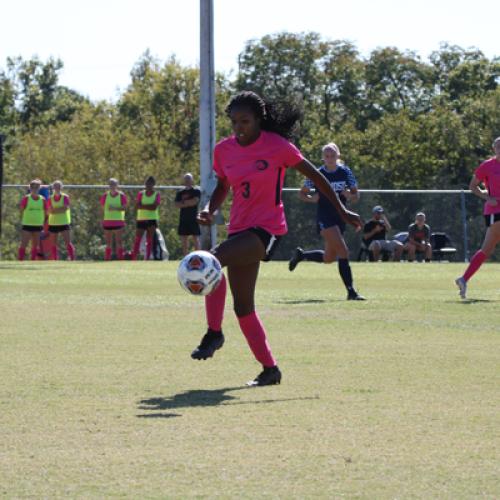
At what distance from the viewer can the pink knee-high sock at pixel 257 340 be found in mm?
9234

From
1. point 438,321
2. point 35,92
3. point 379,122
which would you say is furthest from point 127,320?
point 35,92

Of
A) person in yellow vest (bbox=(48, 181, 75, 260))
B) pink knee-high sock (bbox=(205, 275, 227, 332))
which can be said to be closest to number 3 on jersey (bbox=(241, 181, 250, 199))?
pink knee-high sock (bbox=(205, 275, 227, 332))

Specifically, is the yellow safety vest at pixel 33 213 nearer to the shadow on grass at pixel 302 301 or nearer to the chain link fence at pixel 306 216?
the chain link fence at pixel 306 216

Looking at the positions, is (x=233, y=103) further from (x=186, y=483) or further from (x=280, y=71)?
(x=280, y=71)

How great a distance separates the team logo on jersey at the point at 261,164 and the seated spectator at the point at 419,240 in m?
25.2

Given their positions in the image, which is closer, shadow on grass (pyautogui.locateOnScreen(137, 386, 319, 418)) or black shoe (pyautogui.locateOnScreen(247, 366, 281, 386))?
shadow on grass (pyautogui.locateOnScreen(137, 386, 319, 418))

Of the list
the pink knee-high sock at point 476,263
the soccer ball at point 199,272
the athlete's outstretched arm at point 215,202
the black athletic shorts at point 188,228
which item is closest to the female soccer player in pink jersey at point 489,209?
the pink knee-high sock at point 476,263

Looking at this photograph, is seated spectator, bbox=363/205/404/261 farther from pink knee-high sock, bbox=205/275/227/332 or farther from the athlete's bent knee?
the athlete's bent knee

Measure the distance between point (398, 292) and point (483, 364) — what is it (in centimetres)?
899

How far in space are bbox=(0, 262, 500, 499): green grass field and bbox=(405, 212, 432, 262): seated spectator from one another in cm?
1805

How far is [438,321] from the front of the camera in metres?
14.3

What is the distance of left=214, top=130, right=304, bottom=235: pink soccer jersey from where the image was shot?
9219 mm

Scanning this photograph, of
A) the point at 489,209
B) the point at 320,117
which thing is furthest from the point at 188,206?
the point at 320,117

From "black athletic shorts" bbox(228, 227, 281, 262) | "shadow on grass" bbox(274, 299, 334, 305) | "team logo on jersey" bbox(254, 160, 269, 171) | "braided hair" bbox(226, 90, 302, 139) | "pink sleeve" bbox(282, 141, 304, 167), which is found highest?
"braided hair" bbox(226, 90, 302, 139)
